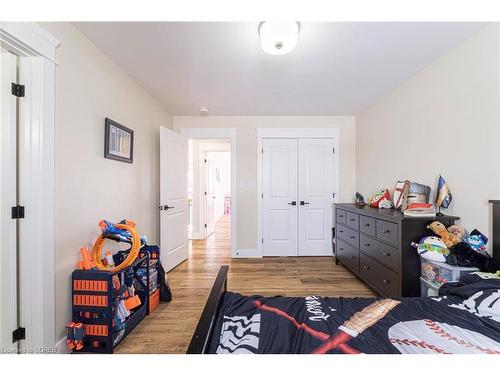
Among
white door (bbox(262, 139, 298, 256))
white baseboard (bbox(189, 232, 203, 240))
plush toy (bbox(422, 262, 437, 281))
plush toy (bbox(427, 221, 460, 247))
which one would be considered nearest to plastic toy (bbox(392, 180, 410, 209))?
plush toy (bbox(427, 221, 460, 247))

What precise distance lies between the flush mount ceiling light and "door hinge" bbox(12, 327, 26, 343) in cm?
255

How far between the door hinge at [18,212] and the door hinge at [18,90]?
27.9 inches

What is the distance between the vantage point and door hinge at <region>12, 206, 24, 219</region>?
125 cm

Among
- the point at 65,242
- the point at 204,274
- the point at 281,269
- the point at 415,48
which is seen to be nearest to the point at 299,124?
the point at 415,48

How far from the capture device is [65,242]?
1.50 m

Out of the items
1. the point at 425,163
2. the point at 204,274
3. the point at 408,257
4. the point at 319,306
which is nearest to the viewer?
the point at 319,306

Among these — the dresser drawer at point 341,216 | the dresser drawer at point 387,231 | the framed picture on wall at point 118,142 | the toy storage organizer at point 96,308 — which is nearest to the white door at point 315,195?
the dresser drawer at point 341,216

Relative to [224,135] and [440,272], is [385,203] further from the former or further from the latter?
[224,135]

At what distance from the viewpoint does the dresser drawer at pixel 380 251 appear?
1.83m

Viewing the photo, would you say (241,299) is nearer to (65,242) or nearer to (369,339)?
(369,339)

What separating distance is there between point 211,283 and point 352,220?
6.57 feet

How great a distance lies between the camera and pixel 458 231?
163cm

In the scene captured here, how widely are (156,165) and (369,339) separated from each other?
301 cm

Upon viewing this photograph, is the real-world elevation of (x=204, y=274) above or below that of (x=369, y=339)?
below
